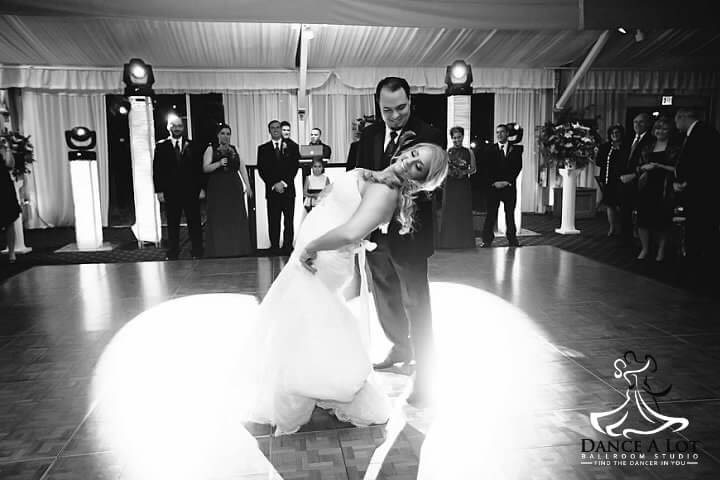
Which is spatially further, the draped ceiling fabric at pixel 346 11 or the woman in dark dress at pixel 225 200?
the woman in dark dress at pixel 225 200

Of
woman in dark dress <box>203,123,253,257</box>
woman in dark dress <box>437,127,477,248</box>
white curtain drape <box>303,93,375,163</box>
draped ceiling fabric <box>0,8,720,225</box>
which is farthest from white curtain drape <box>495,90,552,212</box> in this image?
woman in dark dress <box>203,123,253,257</box>

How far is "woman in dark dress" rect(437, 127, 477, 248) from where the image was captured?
7.52 m

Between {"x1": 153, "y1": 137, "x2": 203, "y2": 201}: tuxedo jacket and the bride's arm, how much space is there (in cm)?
506

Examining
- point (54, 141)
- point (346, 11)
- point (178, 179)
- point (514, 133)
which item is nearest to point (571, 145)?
point (514, 133)

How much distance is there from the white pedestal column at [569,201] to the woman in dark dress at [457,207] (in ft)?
7.37

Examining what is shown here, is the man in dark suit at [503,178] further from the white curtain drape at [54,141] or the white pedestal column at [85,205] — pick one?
the white curtain drape at [54,141]

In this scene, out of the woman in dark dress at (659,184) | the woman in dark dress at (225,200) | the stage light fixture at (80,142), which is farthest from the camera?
the stage light fixture at (80,142)

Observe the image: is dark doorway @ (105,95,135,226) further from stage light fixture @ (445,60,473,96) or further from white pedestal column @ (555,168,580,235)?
white pedestal column @ (555,168,580,235)

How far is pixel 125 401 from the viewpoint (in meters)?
3.05

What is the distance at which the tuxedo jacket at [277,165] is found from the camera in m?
7.48

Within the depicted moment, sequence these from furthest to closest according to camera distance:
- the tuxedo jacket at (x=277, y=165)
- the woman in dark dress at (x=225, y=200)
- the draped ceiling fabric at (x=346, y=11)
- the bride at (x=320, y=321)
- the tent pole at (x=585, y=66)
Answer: the tent pole at (x=585, y=66), the tuxedo jacket at (x=277, y=165), the woman in dark dress at (x=225, y=200), the draped ceiling fabric at (x=346, y=11), the bride at (x=320, y=321)

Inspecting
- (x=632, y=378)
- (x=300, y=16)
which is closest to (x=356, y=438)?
(x=632, y=378)

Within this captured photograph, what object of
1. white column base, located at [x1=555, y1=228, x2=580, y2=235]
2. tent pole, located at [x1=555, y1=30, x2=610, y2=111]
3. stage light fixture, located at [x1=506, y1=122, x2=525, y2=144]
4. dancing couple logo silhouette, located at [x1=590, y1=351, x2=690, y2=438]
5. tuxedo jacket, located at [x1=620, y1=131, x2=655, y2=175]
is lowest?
dancing couple logo silhouette, located at [x1=590, y1=351, x2=690, y2=438]

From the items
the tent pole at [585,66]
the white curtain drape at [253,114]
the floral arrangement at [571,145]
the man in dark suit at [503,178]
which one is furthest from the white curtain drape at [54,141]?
the tent pole at [585,66]
